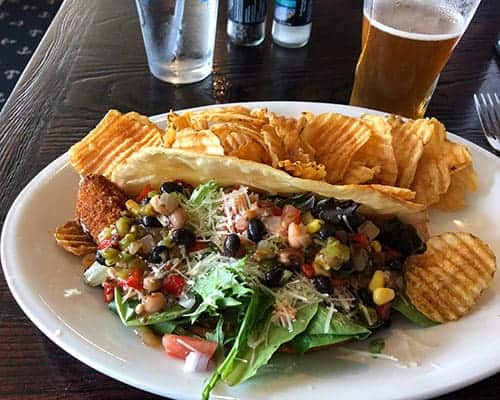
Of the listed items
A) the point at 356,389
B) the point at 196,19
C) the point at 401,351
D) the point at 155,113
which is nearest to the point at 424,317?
the point at 401,351

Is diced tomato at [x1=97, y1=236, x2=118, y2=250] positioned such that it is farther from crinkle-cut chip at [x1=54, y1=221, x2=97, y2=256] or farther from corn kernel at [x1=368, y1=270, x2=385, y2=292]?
Result: corn kernel at [x1=368, y1=270, x2=385, y2=292]

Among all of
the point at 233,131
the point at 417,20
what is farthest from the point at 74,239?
the point at 417,20

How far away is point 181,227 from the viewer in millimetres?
1226

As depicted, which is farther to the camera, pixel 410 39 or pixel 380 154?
pixel 410 39

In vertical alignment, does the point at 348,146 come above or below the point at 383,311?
above

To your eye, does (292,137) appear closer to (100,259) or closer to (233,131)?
(233,131)

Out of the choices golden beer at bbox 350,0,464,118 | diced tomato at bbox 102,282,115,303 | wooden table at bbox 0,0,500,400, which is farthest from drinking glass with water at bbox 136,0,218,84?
diced tomato at bbox 102,282,115,303

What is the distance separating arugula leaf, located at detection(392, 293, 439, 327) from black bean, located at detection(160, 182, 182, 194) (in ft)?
1.68

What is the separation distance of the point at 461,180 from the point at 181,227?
0.71m

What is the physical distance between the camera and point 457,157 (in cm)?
144

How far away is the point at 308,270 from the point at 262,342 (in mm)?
171

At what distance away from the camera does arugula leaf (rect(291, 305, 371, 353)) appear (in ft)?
3.55

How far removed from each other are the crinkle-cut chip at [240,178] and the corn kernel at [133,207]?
0.07m

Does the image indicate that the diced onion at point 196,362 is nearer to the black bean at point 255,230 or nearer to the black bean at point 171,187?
the black bean at point 255,230
